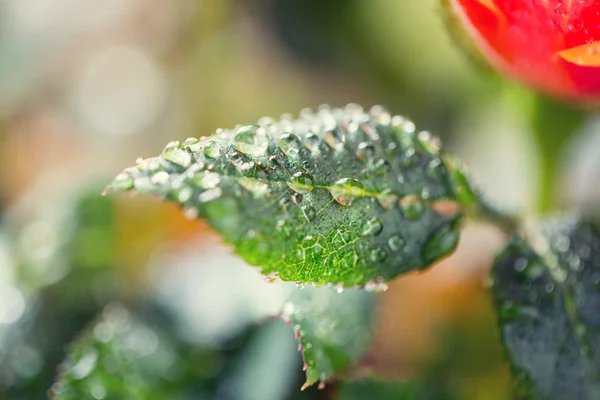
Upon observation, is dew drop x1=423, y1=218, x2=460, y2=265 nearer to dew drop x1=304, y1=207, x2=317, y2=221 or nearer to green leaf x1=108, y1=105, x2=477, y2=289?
green leaf x1=108, y1=105, x2=477, y2=289

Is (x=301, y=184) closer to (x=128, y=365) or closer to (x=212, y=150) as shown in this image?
(x=212, y=150)

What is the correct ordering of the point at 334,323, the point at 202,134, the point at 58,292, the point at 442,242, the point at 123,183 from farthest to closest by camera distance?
1. the point at 202,134
2. the point at 58,292
3. the point at 334,323
4. the point at 442,242
5. the point at 123,183

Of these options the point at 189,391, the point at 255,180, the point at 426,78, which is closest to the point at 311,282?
the point at 255,180

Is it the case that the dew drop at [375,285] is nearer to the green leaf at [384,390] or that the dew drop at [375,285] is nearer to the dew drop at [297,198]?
the dew drop at [297,198]

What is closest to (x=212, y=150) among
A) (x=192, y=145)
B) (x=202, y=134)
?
(x=192, y=145)

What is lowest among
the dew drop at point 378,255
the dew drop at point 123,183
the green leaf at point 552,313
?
the green leaf at point 552,313

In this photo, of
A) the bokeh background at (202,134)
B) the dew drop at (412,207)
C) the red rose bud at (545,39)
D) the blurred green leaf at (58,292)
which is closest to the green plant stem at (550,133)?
the bokeh background at (202,134)
